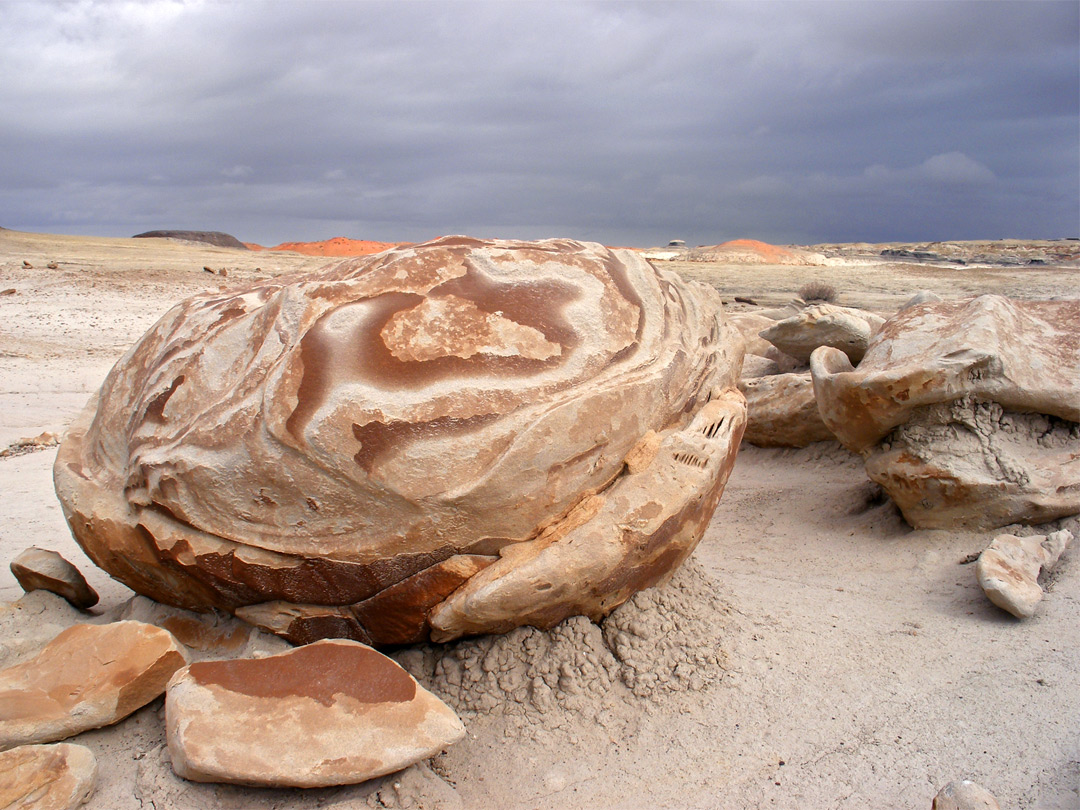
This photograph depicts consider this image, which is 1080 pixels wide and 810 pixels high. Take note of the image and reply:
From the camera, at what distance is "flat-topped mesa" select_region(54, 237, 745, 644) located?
203cm

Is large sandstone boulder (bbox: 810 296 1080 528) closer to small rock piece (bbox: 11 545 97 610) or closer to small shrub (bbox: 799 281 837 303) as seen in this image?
small rock piece (bbox: 11 545 97 610)

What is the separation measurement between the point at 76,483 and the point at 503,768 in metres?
1.55

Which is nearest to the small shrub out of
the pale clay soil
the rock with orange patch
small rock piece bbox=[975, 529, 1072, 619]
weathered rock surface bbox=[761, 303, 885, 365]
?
weathered rock surface bbox=[761, 303, 885, 365]

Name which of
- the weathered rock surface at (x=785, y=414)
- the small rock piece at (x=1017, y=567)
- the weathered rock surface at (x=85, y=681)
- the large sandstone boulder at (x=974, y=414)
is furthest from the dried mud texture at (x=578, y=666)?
the weathered rock surface at (x=785, y=414)

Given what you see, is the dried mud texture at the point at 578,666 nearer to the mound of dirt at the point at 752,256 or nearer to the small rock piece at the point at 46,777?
the small rock piece at the point at 46,777

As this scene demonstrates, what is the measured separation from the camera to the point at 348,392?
80.2 inches

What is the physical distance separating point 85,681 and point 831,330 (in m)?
4.06

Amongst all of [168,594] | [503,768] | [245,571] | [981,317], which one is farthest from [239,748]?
[981,317]

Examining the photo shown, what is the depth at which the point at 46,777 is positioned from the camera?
178 cm

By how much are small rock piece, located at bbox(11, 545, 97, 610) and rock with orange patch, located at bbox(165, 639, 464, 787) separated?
1084mm

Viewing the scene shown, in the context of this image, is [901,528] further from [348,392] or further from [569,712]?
[348,392]

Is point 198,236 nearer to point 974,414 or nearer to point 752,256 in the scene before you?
point 752,256

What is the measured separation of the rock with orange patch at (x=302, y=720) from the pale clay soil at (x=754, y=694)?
110 mm

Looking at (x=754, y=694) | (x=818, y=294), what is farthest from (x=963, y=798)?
(x=818, y=294)
